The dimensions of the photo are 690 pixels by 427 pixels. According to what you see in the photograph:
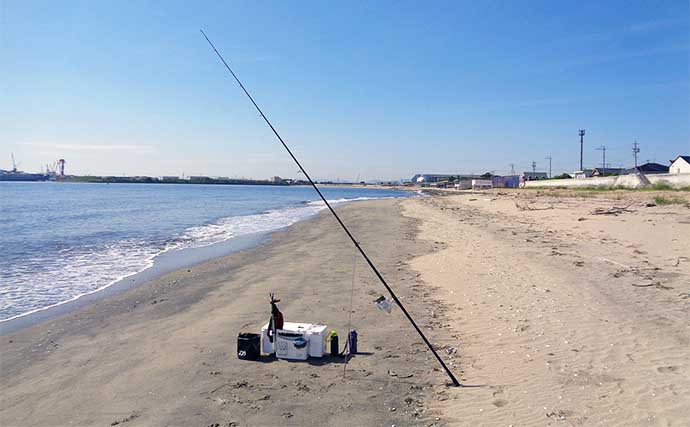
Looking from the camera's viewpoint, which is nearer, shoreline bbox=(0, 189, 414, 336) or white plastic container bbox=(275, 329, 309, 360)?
white plastic container bbox=(275, 329, 309, 360)

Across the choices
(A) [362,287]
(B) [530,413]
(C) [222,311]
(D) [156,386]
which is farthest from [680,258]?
(D) [156,386]

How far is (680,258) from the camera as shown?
10.2 m

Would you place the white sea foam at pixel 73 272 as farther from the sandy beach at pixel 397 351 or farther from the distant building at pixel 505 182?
the distant building at pixel 505 182

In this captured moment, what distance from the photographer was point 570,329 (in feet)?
20.7

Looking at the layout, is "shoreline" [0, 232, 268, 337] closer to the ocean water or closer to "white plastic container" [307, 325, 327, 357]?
the ocean water

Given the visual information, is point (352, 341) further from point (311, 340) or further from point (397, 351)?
point (397, 351)

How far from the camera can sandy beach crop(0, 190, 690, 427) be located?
→ 4.55 metres

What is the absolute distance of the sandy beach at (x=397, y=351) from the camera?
4.55 metres

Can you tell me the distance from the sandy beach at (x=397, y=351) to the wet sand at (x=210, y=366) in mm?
24

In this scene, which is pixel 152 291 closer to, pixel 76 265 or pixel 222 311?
pixel 222 311

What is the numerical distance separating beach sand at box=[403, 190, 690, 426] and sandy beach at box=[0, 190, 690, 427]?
0.9 inches

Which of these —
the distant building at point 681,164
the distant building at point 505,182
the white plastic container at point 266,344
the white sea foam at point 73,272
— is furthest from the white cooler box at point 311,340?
the distant building at point 505,182

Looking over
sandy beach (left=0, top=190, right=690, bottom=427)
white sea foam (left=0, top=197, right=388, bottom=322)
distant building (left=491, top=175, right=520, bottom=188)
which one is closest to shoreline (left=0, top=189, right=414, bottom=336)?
white sea foam (left=0, top=197, right=388, bottom=322)

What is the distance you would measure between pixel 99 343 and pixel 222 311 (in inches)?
78.7
